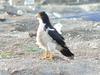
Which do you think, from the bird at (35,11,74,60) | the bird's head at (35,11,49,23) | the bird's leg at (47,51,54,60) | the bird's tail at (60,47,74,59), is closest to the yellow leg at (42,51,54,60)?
the bird's leg at (47,51,54,60)

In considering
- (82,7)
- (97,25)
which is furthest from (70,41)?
(82,7)

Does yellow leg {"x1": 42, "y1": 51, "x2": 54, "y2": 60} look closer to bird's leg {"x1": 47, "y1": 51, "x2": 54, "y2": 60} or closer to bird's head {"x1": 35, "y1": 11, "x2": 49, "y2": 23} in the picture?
bird's leg {"x1": 47, "y1": 51, "x2": 54, "y2": 60}

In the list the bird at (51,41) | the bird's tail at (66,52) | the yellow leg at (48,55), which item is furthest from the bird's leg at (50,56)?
the bird's tail at (66,52)

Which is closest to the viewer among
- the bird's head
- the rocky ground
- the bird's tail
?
the rocky ground

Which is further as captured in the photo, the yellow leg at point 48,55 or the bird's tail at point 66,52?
the yellow leg at point 48,55

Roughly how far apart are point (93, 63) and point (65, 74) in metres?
0.82

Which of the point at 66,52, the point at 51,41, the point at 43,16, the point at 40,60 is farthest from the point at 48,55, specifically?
the point at 43,16

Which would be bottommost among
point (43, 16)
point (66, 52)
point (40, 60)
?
point (40, 60)

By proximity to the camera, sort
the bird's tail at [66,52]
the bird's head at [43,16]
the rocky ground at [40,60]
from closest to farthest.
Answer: the rocky ground at [40,60], the bird's tail at [66,52], the bird's head at [43,16]

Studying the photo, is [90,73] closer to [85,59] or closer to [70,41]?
[85,59]

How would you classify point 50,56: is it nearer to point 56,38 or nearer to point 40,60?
point 40,60

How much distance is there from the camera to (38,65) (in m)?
9.56

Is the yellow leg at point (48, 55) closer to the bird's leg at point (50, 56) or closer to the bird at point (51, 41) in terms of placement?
the bird's leg at point (50, 56)

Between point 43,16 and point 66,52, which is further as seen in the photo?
point 43,16
